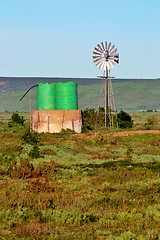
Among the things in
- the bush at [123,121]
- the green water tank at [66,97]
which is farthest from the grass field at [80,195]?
the bush at [123,121]

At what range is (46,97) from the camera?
174 ft

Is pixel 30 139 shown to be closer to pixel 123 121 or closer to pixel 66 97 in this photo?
pixel 66 97

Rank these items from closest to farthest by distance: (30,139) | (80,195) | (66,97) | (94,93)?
1. (80,195)
2. (30,139)
3. (66,97)
4. (94,93)

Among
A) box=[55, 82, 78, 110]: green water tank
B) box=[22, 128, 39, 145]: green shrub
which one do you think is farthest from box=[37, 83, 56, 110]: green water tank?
box=[22, 128, 39, 145]: green shrub

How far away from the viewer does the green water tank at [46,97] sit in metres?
52.6

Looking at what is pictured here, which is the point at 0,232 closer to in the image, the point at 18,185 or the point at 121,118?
the point at 18,185

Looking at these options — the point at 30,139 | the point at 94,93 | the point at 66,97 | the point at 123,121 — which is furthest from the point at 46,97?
the point at 94,93

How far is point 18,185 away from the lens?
70.7 ft

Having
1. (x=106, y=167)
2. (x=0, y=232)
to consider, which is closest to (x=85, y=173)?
(x=106, y=167)

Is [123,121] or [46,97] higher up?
[46,97]

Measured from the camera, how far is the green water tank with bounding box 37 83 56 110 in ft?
172

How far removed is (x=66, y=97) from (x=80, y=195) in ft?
107

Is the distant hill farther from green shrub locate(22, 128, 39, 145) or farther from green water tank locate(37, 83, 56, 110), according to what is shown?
green shrub locate(22, 128, 39, 145)

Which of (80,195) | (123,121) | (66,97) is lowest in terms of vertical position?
(80,195)
